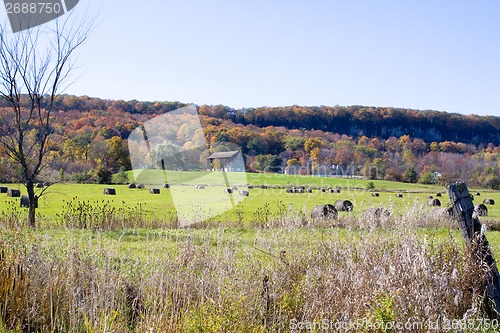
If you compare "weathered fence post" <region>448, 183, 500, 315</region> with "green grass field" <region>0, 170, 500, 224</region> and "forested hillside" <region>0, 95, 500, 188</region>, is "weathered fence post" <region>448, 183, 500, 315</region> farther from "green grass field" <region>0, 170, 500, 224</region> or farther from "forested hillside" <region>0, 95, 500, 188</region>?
"forested hillside" <region>0, 95, 500, 188</region>

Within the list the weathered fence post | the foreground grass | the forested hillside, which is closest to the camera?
the weathered fence post

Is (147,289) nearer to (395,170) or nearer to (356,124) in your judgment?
(395,170)

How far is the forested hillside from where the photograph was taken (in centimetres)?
5219

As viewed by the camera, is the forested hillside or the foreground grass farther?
the forested hillside

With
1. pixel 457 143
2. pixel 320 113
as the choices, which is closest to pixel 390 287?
pixel 457 143

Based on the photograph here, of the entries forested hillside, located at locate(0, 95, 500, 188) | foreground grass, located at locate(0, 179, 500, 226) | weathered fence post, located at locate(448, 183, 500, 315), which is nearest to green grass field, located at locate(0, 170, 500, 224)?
foreground grass, located at locate(0, 179, 500, 226)

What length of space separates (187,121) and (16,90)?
5.46 m

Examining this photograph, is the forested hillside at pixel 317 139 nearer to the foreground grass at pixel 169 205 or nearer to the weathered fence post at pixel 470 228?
the foreground grass at pixel 169 205

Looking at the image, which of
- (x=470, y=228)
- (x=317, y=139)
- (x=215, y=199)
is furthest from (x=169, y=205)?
(x=317, y=139)

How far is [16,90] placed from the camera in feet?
43.6

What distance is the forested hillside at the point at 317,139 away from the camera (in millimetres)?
52188

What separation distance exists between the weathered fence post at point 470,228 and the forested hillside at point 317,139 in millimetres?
28990

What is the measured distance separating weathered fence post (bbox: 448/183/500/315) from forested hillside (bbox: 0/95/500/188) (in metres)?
29.0

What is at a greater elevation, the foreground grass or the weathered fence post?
the weathered fence post
